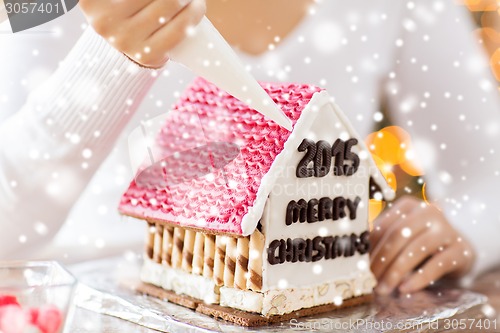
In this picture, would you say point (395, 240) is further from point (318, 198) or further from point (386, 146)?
point (386, 146)

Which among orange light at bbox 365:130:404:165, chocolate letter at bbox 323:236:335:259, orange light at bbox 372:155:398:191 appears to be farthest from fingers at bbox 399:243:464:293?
orange light at bbox 372:155:398:191

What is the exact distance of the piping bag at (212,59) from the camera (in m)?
1.00

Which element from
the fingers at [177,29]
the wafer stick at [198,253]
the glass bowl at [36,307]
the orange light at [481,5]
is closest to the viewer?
the glass bowl at [36,307]

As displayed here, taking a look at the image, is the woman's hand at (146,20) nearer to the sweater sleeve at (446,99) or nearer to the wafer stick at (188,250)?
the wafer stick at (188,250)

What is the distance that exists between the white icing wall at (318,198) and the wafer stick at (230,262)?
0.20 ft

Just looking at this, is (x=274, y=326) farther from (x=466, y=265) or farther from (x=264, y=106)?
(x=466, y=265)

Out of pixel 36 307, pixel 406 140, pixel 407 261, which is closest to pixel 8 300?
pixel 36 307

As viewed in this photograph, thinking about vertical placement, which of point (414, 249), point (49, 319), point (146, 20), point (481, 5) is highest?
point (481, 5)

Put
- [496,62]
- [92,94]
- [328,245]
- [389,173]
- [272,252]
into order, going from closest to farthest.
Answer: [272,252] → [328,245] → [92,94] → [496,62] → [389,173]

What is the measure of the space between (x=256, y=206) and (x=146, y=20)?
312 mm

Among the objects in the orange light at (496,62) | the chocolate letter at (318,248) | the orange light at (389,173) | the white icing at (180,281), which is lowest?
the white icing at (180,281)

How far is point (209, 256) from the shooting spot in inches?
46.8

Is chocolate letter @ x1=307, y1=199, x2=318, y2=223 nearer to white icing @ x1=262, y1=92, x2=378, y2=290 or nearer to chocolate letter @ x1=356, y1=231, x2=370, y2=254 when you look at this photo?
white icing @ x1=262, y1=92, x2=378, y2=290

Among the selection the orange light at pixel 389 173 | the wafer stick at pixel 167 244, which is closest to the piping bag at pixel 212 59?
the wafer stick at pixel 167 244
